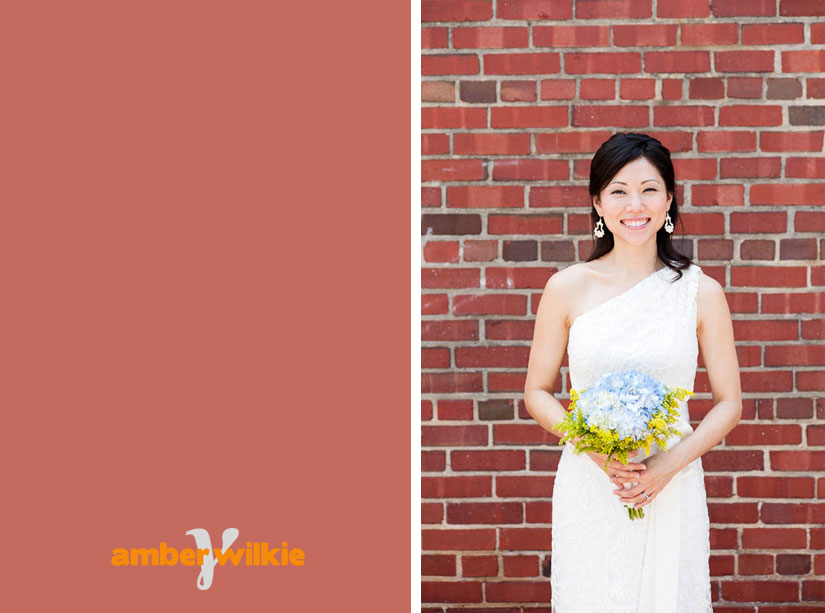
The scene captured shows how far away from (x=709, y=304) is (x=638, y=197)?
0.39 meters

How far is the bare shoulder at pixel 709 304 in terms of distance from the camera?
2.38 metres

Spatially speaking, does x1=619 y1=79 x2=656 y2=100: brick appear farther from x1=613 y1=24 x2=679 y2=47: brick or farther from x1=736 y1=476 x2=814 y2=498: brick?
x1=736 y1=476 x2=814 y2=498: brick

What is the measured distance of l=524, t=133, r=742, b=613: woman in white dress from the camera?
2357 millimetres

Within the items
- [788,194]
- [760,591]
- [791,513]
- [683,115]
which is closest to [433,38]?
[683,115]

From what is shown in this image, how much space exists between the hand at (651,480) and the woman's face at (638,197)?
2.15 feet

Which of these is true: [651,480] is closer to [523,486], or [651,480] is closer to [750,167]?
[523,486]

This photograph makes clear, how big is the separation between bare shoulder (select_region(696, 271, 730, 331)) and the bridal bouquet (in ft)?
0.95

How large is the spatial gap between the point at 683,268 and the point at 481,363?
3.28 feet

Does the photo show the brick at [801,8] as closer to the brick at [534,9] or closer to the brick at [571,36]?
the brick at [571,36]

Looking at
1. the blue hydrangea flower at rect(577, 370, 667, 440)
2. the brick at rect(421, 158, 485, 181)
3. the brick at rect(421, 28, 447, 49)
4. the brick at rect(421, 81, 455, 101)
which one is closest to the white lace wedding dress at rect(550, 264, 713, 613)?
the blue hydrangea flower at rect(577, 370, 667, 440)

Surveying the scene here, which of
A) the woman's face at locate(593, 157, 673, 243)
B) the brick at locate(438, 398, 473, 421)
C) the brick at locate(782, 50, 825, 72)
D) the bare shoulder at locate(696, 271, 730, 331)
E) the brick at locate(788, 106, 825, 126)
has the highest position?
the brick at locate(782, 50, 825, 72)

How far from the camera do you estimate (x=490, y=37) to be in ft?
10.4

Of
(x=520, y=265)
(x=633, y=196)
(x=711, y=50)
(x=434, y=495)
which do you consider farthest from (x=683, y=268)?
(x=434, y=495)

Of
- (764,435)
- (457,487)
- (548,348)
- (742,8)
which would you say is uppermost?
(742,8)
